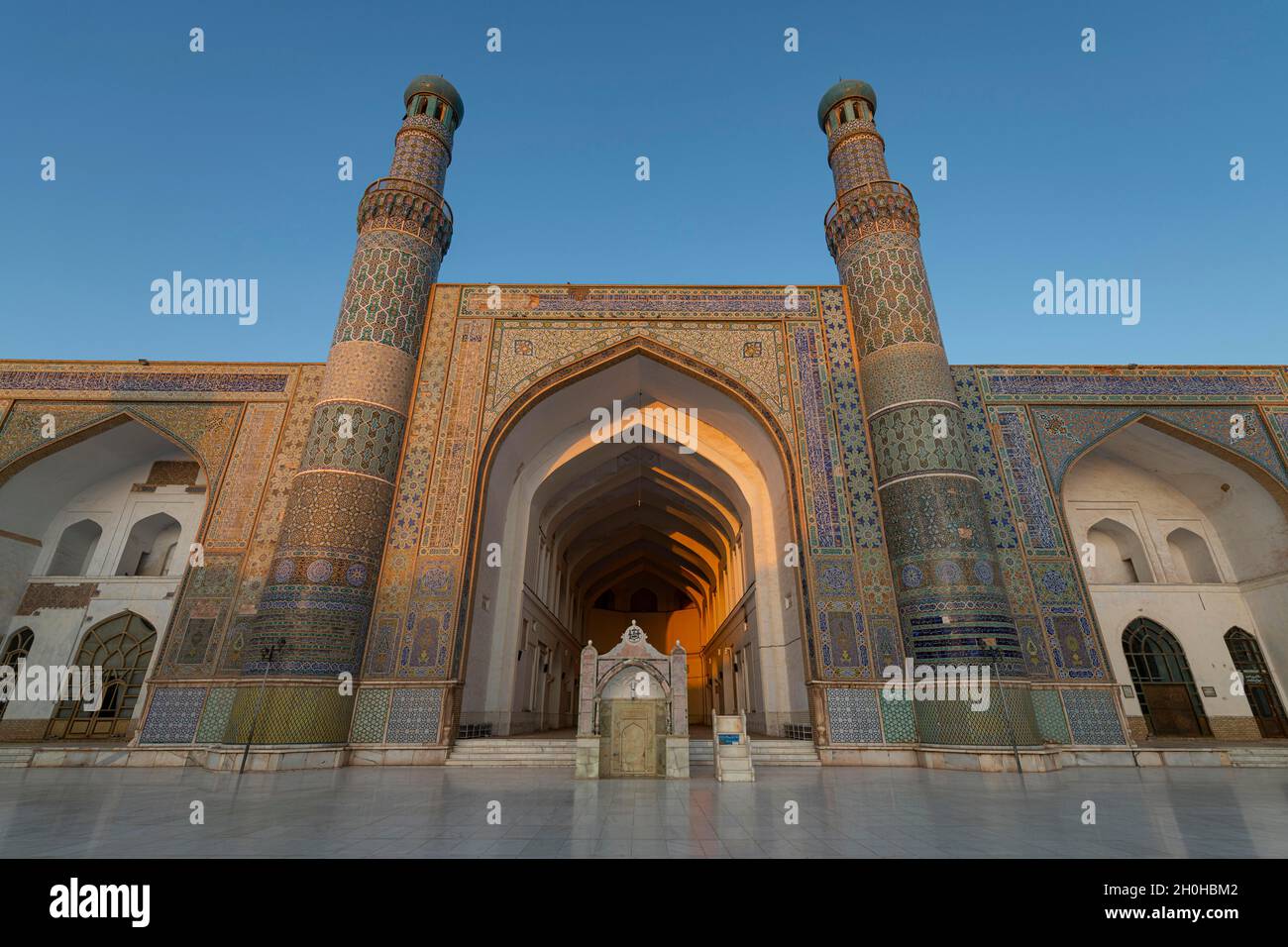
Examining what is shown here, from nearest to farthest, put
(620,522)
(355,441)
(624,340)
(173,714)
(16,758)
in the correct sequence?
(16,758) < (173,714) < (355,441) < (624,340) < (620,522)

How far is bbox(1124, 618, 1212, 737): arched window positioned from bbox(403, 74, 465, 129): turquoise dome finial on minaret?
17.9 metres

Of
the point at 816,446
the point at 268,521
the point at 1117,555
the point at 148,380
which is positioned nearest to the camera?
the point at 268,521

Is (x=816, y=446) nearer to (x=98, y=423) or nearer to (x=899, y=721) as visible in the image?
(x=899, y=721)

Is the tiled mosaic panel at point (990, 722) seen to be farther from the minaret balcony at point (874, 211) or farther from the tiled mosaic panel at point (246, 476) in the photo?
the tiled mosaic panel at point (246, 476)

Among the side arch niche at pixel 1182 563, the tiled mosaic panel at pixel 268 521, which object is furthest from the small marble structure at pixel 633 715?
the side arch niche at pixel 1182 563

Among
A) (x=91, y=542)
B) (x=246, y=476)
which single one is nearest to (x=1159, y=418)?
(x=246, y=476)

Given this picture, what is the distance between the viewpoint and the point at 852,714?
9375 mm

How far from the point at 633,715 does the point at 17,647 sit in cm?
1293

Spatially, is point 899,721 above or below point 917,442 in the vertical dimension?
below

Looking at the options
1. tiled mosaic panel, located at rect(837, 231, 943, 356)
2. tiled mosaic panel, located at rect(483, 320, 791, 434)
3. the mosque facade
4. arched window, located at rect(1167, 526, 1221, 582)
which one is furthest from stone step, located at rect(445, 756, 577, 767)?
arched window, located at rect(1167, 526, 1221, 582)

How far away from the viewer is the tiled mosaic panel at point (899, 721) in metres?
9.20

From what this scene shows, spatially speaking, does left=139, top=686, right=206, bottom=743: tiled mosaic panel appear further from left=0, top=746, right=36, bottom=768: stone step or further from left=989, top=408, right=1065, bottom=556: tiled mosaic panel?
left=989, top=408, right=1065, bottom=556: tiled mosaic panel

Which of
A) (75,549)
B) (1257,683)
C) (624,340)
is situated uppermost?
(624,340)

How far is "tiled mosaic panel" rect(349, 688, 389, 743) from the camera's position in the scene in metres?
9.16
